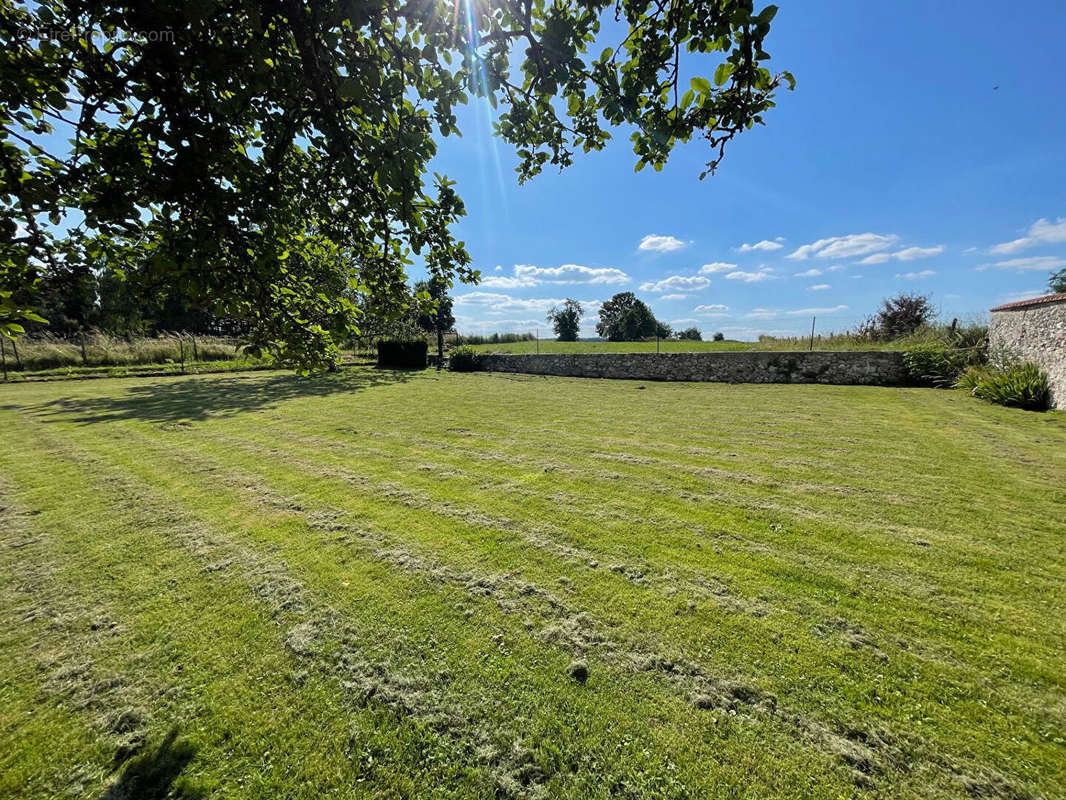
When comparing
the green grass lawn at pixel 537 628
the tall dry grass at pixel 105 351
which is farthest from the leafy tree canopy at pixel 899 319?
the tall dry grass at pixel 105 351

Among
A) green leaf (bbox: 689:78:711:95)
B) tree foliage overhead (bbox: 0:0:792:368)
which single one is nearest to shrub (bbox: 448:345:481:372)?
tree foliage overhead (bbox: 0:0:792:368)

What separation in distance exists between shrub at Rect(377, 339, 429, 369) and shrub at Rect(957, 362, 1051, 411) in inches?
841

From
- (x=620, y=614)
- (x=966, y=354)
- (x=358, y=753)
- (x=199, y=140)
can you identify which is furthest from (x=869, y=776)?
(x=966, y=354)

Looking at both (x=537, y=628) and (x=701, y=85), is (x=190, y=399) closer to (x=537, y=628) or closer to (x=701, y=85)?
(x=537, y=628)

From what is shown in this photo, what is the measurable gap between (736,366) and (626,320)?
53059mm

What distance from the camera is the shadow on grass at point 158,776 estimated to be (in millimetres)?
1431

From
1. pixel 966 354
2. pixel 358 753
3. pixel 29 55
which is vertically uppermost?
pixel 29 55

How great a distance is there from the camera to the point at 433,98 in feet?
8.70

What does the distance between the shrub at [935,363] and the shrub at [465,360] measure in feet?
55.6

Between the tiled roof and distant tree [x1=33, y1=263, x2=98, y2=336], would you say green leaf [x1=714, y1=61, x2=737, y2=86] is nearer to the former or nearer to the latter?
distant tree [x1=33, y1=263, x2=98, y2=336]

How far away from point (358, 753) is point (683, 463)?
4.29m

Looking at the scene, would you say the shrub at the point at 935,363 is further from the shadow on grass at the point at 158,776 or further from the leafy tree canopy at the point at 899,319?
the shadow on grass at the point at 158,776

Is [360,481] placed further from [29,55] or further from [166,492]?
[29,55]

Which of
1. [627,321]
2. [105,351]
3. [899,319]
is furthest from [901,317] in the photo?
[627,321]
